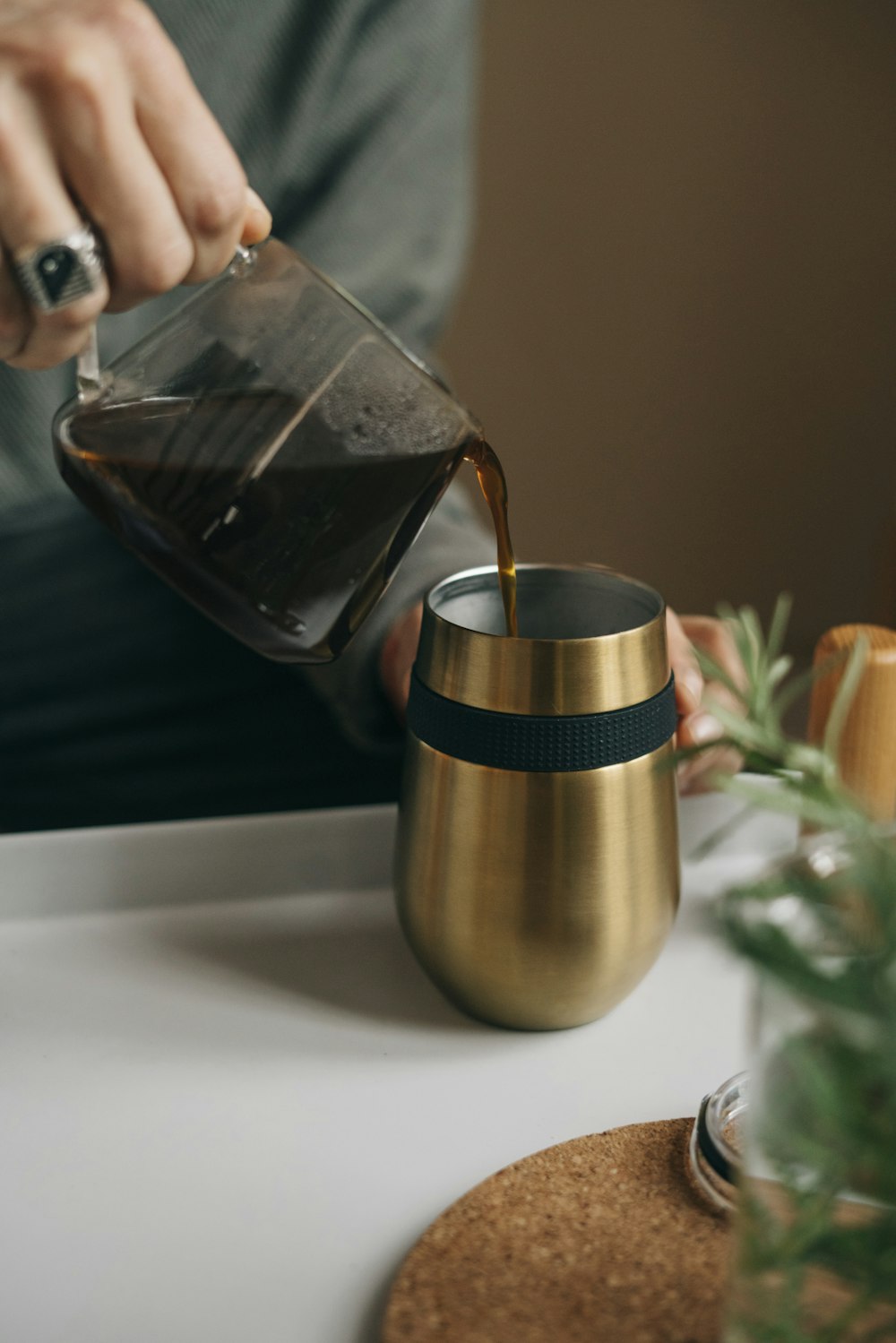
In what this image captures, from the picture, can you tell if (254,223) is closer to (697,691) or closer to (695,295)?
(697,691)

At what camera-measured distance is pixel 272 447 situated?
1.55 ft

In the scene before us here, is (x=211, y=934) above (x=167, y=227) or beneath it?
beneath

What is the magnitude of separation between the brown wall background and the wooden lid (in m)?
1.61

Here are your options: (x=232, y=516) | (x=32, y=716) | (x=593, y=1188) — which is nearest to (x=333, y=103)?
(x=32, y=716)

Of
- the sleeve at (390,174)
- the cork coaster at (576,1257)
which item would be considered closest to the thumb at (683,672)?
the cork coaster at (576,1257)

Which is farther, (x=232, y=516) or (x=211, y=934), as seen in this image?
(x=211, y=934)

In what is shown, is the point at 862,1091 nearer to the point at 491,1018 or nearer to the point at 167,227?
the point at 491,1018

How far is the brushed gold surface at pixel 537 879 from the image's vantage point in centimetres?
49

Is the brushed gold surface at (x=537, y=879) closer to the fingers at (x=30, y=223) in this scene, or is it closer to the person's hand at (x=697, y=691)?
the person's hand at (x=697, y=691)

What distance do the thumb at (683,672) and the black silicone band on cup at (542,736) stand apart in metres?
0.10

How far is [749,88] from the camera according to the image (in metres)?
2.13

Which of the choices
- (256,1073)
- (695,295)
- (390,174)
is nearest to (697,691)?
(256,1073)

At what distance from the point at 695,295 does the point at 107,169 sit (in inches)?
75.8

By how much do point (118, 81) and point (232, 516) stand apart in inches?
7.3
